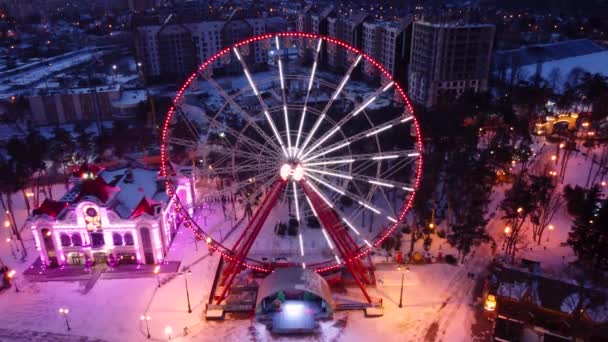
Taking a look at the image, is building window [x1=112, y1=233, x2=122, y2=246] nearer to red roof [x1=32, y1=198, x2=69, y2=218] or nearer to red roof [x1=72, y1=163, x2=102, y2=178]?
red roof [x1=32, y1=198, x2=69, y2=218]

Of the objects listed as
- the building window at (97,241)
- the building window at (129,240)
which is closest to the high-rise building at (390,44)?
the building window at (129,240)

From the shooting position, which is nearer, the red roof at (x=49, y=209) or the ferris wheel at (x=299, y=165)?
the ferris wheel at (x=299, y=165)

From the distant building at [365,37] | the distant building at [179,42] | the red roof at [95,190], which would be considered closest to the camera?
the red roof at [95,190]

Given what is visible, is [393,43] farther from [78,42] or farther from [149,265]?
[78,42]

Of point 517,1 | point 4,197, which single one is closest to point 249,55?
point 4,197

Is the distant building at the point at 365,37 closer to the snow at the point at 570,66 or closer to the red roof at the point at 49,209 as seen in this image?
the snow at the point at 570,66
